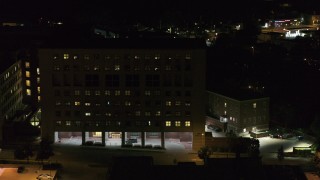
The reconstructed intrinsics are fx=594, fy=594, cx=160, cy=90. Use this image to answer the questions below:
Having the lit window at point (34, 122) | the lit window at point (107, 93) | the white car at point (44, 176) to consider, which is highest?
the lit window at point (107, 93)

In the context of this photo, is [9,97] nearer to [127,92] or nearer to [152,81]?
[127,92]

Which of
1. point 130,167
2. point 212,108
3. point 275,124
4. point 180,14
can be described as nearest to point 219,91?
point 212,108

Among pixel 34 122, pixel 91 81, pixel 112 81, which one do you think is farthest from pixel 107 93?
pixel 34 122

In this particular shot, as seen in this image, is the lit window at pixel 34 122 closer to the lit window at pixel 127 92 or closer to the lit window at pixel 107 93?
the lit window at pixel 107 93

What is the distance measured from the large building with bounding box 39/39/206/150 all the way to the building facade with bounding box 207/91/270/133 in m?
4.12

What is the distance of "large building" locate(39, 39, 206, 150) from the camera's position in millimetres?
48000

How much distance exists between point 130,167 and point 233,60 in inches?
1785

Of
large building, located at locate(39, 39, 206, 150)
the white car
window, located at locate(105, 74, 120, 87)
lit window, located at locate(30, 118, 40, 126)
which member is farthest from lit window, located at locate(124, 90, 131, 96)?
the white car

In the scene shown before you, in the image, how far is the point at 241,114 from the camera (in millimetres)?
51094

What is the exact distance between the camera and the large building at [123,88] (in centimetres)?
4800

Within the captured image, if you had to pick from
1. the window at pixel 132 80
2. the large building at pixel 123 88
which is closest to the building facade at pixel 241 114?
the large building at pixel 123 88

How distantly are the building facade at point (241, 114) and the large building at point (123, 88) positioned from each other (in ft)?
13.5

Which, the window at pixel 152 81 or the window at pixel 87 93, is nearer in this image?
the window at pixel 152 81

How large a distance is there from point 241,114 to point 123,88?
34.7ft
